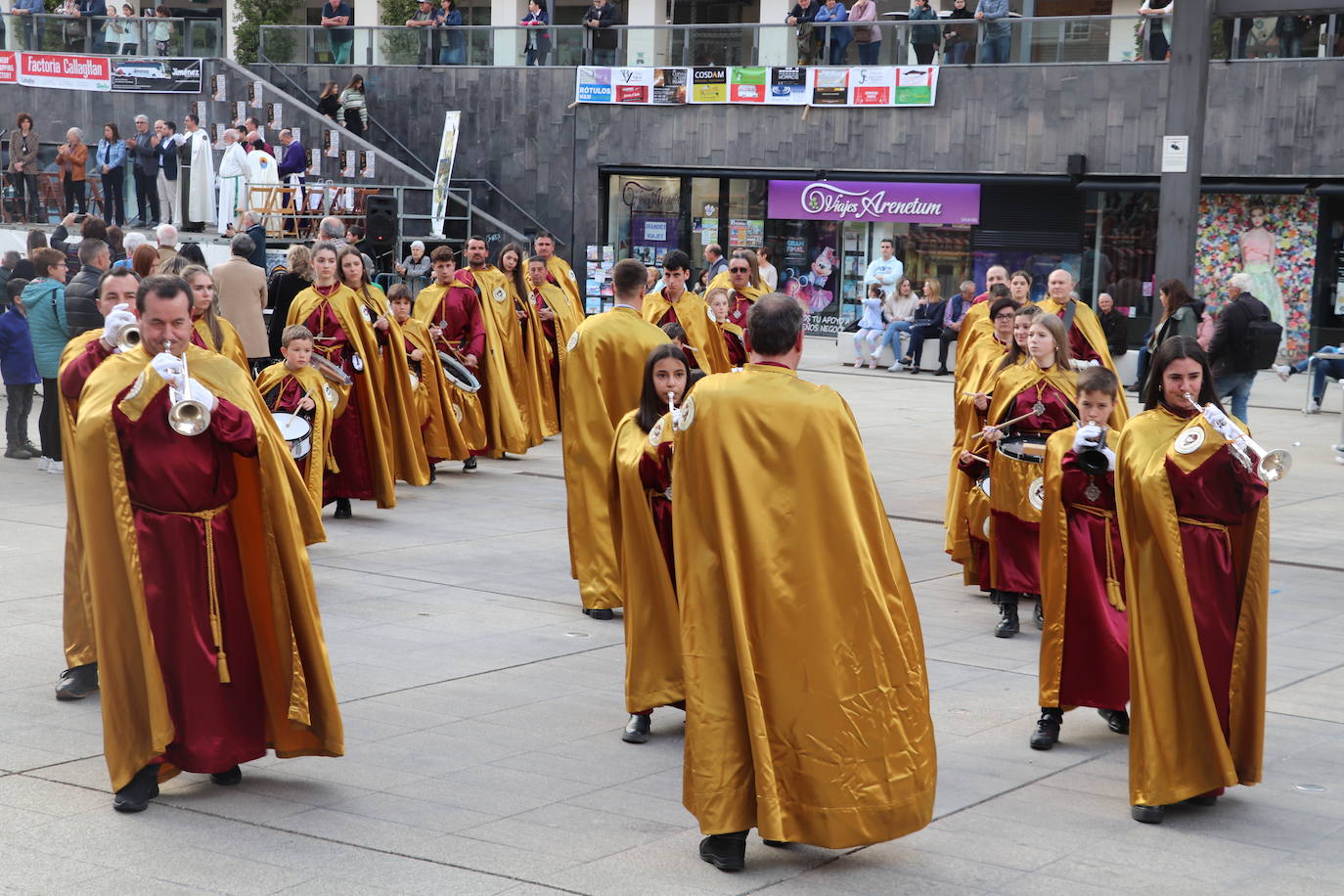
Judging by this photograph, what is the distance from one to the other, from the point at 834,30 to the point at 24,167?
13482mm

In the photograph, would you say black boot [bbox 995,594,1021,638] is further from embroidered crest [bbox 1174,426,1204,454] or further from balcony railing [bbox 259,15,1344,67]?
balcony railing [bbox 259,15,1344,67]

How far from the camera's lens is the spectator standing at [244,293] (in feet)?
47.4

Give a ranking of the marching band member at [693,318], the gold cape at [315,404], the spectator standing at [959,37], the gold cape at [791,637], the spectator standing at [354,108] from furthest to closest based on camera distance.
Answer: the spectator standing at [354,108] < the spectator standing at [959,37] < the marching band member at [693,318] < the gold cape at [315,404] < the gold cape at [791,637]

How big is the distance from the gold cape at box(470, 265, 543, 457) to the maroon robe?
906cm

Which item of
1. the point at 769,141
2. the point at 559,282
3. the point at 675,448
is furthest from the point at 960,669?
the point at 769,141

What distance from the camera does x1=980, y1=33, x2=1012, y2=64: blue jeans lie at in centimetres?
2695

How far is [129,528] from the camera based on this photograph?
565 cm

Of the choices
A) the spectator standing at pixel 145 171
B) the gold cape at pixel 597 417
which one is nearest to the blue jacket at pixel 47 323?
the gold cape at pixel 597 417

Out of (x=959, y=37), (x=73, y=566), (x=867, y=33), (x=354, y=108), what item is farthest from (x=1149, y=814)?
(x=354, y=108)

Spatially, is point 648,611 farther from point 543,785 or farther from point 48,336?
point 48,336

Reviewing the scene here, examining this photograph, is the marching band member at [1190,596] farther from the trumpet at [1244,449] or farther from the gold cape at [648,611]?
the gold cape at [648,611]

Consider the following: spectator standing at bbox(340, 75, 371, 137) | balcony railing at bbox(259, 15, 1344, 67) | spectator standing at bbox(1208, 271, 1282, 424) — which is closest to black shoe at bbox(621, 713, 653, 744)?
spectator standing at bbox(1208, 271, 1282, 424)

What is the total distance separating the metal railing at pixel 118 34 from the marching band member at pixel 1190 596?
27.4 metres

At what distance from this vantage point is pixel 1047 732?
6824mm
